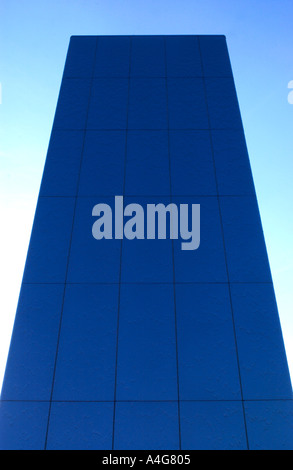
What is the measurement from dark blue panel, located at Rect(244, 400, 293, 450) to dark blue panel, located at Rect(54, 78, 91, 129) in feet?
17.5

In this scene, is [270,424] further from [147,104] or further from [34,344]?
[147,104]

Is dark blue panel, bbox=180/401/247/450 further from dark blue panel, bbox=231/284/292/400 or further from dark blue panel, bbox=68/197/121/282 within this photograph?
dark blue panel, bbox=68/197/121/282

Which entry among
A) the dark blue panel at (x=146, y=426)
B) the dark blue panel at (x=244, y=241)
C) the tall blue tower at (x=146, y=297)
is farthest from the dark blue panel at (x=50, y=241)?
the dark blue panel at (x=244, y=241)

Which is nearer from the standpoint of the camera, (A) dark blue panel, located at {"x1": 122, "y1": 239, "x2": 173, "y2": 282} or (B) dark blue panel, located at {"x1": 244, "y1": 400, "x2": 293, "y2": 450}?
(B) dark blue panel, located at {"x1": 244, "y1": 400, "x2": 293, "y2": 450}

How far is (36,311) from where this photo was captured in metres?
4.86

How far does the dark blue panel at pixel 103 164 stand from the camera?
19.1ft

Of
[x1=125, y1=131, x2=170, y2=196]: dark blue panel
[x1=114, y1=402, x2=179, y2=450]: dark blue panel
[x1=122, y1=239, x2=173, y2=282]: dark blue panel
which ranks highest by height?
[x1=125, y1=131, x2=170, y2=196]: dark blue panel

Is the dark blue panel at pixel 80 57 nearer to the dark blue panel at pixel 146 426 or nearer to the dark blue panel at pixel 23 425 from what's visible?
the dark blue panel at pixel 23 425

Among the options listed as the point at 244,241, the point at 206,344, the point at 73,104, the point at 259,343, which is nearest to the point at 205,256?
the point at 244,241

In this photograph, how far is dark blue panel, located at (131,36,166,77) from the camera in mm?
7195

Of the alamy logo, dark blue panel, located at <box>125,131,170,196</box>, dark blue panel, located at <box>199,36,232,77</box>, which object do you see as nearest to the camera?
the alamy logo

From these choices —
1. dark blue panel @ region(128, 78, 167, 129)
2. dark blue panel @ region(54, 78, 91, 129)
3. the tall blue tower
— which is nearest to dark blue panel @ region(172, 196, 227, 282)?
the tall blue tower

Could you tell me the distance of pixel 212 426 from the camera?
13.9 ft
